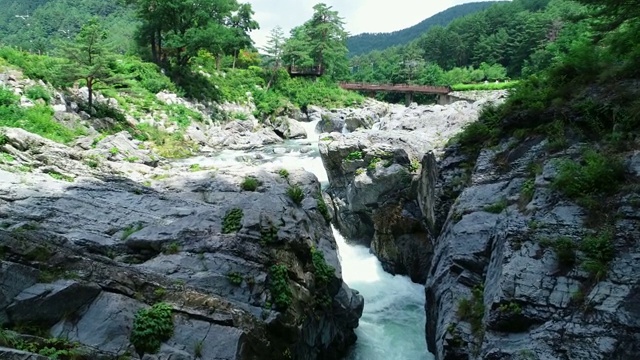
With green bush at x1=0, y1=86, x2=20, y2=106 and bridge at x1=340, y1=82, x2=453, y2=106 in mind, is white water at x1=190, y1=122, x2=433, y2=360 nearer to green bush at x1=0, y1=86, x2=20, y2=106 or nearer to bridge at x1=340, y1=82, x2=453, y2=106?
green bush at x1=0, y1=86, x2=20, y2=106

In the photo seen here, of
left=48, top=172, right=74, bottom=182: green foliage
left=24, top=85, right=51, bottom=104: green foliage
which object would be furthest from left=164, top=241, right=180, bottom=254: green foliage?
left=24, top=85, right=51, bottom=104: green foliage

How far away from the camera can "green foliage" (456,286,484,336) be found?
27.2ft

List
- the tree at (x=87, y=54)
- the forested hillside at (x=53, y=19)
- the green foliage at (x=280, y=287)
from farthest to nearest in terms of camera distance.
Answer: the forested hillside at (x=53, y=19)
the tree at (x=87, y=54)
the green foliage at (x=280, y=287)

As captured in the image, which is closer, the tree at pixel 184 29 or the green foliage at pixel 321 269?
the green foliage at pixel 321 269

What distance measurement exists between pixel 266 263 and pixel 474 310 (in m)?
4.61

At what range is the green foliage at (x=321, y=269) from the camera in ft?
35.6

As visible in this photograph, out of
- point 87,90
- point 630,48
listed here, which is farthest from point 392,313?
point 87,90

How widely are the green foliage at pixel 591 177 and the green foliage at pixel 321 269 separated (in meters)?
5.88

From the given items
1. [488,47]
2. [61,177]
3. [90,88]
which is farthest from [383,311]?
[488,47]

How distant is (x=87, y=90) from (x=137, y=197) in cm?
A: 2127

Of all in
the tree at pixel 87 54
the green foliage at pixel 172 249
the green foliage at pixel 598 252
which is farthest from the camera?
the tree at pixel 87 54

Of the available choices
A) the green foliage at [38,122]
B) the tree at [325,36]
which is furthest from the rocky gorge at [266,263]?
the tree at [325,36]

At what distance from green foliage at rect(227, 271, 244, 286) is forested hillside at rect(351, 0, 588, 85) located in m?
47.7

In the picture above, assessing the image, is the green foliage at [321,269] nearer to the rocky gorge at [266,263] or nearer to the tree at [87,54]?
the rocky gorge at [266,263]
